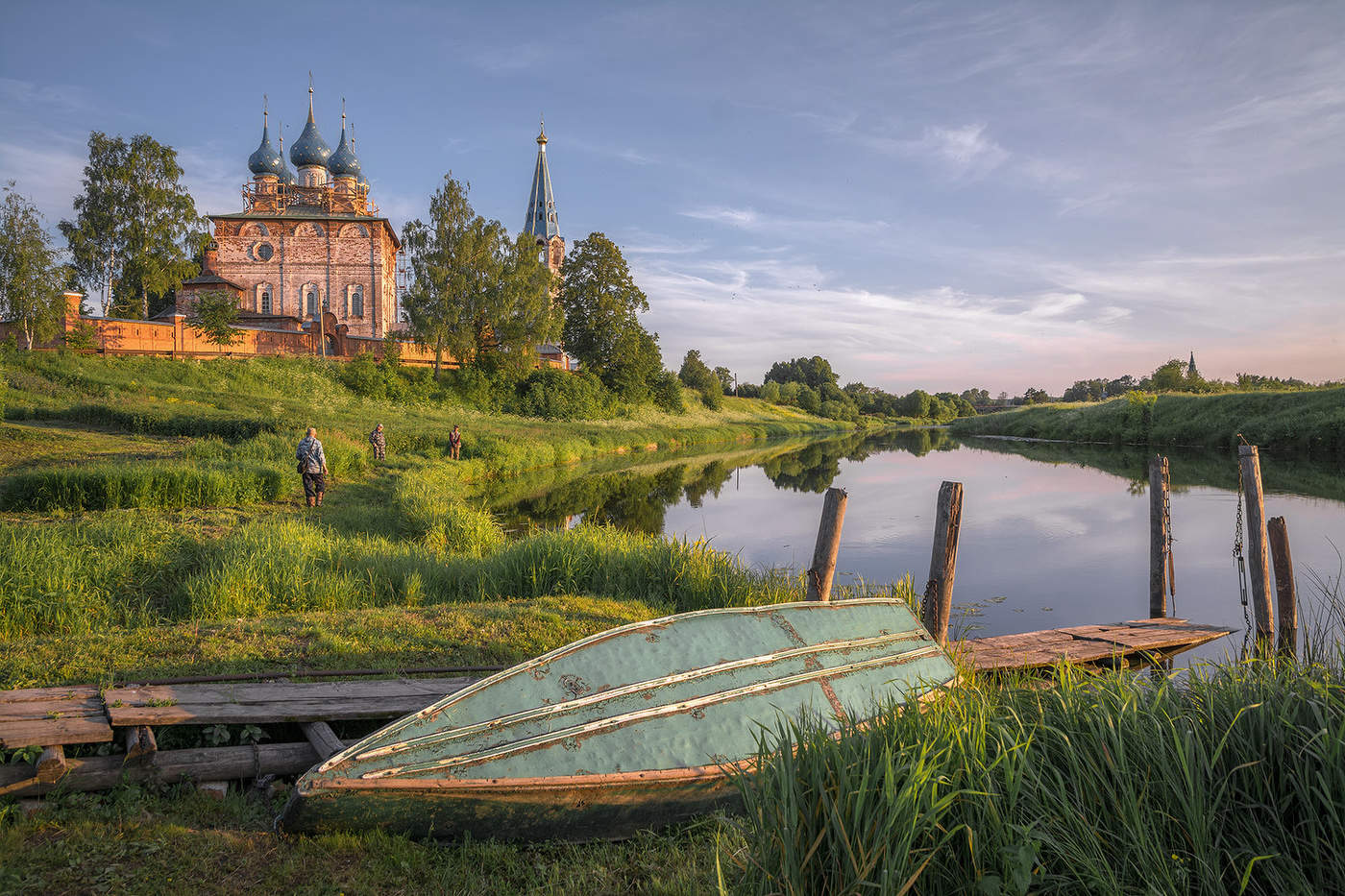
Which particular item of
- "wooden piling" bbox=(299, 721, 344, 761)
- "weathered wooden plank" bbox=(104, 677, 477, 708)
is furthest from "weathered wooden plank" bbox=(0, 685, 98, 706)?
"wooden piling" bbox=(299, 721, 344, 761)

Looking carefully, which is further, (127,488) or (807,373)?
(807,373)

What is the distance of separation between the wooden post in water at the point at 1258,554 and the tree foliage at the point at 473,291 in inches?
A: 1404

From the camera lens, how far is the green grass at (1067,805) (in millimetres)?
2137

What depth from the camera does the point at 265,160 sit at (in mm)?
51531

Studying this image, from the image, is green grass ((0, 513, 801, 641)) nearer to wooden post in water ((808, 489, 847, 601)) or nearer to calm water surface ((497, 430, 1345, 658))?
wooden post in water ((808, 489, 847, 601))

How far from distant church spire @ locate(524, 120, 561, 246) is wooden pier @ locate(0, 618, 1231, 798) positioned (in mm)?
65322

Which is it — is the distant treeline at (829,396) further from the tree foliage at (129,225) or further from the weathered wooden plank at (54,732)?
the weathered wooden plank at (54,732)

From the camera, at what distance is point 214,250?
155ft

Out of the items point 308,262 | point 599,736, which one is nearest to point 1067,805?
point 599,736

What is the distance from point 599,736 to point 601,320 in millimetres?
44666

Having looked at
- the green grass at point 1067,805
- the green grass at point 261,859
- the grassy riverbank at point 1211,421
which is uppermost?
the grassy riverbank at point 1211,421

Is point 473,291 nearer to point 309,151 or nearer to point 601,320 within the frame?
point 601,320

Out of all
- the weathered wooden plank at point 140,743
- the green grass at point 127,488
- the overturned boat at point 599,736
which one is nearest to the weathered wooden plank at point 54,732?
the weathered wooden plank at point 140,743

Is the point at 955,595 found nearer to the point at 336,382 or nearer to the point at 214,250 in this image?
the point at 336,382
